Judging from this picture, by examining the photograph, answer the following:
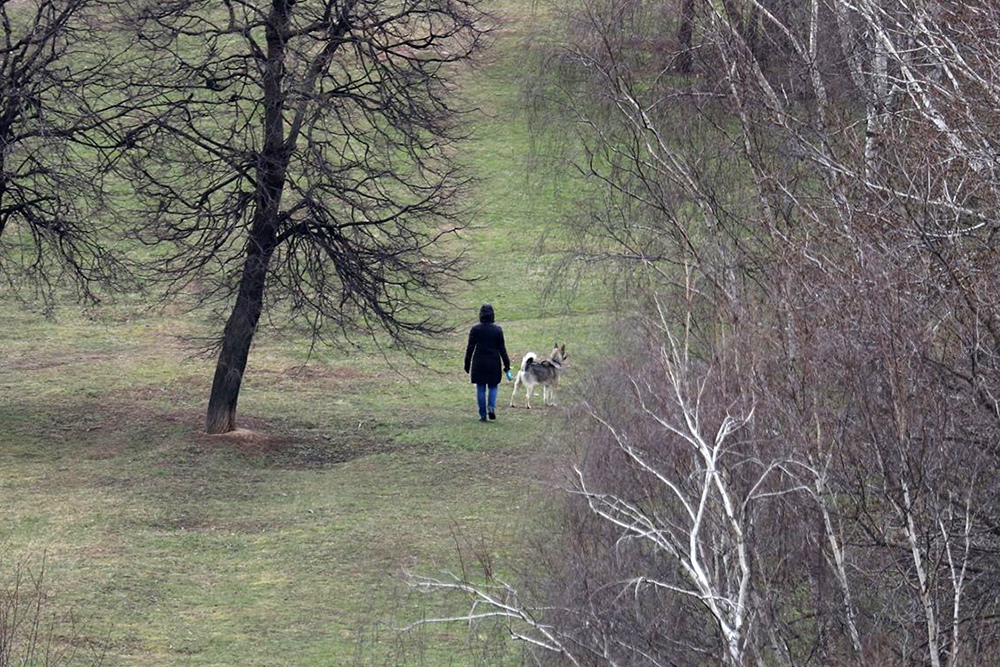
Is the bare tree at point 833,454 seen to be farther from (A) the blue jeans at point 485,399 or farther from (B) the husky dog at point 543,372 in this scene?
(B) the husky dog at point 543,372

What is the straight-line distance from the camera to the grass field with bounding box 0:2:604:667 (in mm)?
12438

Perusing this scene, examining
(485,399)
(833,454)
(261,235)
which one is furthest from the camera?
(485,399)

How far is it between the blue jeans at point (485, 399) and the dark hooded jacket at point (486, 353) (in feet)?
0.36

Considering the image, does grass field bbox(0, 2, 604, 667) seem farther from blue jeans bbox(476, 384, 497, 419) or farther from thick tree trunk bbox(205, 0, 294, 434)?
thick tree trunk bbox(205, 0, 294, 434)

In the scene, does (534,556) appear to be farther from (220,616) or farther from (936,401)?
(936,401)

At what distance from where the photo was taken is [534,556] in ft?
38.6

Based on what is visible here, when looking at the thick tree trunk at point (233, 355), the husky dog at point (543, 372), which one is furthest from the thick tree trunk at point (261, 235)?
the husky dog at point (543, 372)

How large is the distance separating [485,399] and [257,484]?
4.10m

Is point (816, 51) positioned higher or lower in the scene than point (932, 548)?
higher

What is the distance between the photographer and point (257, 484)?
17.6 metres

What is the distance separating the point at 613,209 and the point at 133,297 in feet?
42.9

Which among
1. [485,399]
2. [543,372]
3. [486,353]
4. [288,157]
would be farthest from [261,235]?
[543,372]

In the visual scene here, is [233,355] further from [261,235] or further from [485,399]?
[485,399]

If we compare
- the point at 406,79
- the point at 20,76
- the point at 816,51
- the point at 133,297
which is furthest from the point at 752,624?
the point at 133,297
